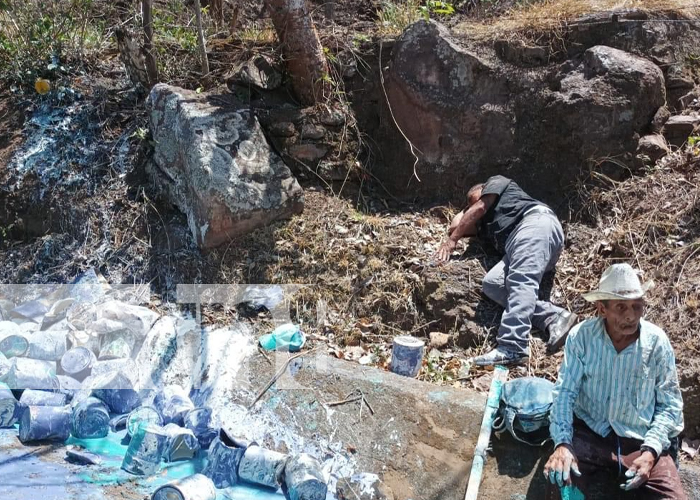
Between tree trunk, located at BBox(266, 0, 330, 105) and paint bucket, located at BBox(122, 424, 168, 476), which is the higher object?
tree trunk, located at BBox(266, 0, 330, 105)

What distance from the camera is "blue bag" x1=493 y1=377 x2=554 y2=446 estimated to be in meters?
3.74

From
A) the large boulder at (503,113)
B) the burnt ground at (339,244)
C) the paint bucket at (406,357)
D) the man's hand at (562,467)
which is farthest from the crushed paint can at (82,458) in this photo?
the large boulder at (503,113)

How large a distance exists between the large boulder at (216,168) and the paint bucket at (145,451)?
6.78 feet

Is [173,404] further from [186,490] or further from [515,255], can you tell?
[515,255]

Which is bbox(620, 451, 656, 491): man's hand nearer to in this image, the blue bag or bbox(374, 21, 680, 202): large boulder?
the blue bag

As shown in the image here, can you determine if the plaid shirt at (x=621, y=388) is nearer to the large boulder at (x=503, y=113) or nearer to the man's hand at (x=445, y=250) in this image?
the man's hand at (x=445, y=250)

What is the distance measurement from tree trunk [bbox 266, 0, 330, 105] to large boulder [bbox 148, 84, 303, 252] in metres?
0.58

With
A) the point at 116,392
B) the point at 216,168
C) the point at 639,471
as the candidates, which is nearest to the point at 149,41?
the point at 216,168

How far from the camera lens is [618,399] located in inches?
133

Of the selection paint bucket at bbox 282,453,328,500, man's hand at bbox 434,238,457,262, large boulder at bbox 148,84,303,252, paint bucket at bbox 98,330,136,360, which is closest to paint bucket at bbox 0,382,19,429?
paint bucket at bbox 98,330,136,360

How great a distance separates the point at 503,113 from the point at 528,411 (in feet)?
10.1

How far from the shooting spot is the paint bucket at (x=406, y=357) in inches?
182

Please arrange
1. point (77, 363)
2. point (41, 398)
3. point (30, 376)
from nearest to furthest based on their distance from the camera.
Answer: point (41, 398) < point (30, 376) < point (77, 363)

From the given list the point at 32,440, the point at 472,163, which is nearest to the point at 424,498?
the point at 32,440
